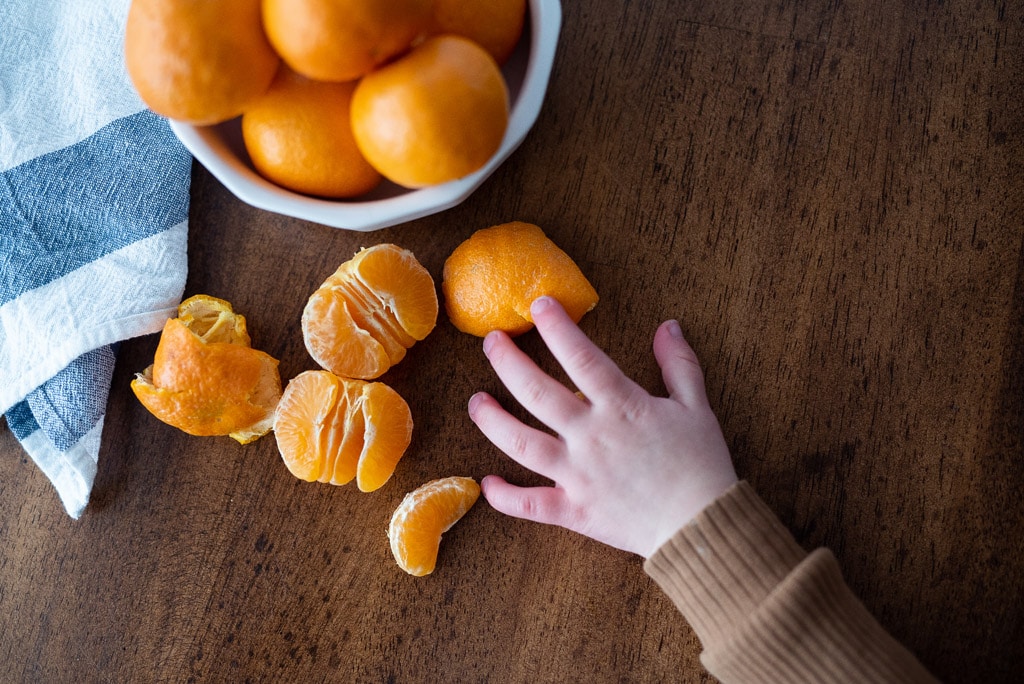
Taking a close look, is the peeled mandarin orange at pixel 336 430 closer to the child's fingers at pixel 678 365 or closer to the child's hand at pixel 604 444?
the child's hand at pixel 604 444

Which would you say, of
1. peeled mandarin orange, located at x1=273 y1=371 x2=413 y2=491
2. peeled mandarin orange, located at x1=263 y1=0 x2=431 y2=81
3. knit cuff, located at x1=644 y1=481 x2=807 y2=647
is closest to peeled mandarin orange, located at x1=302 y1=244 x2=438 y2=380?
peeled mandarin orange, located at x1=273 y1=371 x2=413 y2=491

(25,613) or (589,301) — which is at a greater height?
(589,301)

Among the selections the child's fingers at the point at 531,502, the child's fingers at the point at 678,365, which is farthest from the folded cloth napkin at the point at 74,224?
the child's fingers at the point at 678,365

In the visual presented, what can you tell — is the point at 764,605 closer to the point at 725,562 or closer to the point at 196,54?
the point at 725,562

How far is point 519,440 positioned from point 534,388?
6 centimetres

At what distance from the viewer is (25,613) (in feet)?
2.86

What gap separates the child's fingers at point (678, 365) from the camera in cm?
84

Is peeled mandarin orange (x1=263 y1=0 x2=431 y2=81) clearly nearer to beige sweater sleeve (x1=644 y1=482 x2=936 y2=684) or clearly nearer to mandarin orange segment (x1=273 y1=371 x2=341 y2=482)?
mandarin orange segment (x1=273 y1=371 x2=341 y2=482)

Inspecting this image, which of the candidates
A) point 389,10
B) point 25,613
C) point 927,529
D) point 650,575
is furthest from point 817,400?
point 25,613

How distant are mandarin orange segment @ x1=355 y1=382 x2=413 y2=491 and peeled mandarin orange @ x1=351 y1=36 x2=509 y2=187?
0.27m

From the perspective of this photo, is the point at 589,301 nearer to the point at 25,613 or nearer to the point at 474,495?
the point at 474,495

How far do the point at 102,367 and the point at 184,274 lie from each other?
15cm

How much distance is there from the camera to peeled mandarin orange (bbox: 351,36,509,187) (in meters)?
0.61

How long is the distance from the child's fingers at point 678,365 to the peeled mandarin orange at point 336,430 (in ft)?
1.06
